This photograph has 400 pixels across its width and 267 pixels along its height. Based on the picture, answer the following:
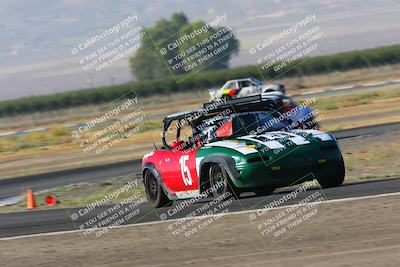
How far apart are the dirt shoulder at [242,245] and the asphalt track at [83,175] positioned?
1204cm

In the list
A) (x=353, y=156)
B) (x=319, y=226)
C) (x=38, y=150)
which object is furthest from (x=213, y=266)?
(x=38, y=150)

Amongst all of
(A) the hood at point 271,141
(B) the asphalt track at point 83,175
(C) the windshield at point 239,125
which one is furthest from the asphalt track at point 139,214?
(B) the asphalt track at point 83,175

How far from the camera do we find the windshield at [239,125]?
1452 centimetres

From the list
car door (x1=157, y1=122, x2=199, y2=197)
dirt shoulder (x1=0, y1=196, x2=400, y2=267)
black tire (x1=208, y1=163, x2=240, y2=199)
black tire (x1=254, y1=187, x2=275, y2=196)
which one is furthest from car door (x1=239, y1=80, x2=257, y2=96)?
dirt shoulder (x1=0, y1=196, x2=400, y2=267)

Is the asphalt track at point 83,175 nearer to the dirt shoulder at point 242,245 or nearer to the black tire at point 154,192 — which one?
the black tire at point 154,192

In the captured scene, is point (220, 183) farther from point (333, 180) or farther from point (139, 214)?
point (333, 180)

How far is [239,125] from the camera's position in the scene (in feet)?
47.8

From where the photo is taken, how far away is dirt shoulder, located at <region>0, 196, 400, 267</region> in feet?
29.5

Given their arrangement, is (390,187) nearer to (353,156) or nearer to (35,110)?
(353,156)

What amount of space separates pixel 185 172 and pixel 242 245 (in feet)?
14.3

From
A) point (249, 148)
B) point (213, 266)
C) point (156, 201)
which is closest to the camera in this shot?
point (213, 266)

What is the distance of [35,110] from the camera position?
89.1m

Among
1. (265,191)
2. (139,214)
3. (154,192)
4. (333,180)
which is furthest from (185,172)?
(333,180)

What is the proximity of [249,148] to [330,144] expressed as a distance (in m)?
1.26
